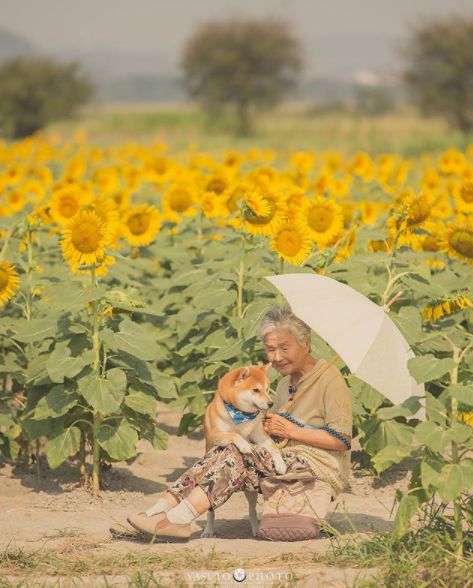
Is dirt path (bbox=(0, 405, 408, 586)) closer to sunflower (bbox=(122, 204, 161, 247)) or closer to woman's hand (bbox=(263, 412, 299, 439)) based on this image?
woman's hand (bbox=(263, 412, 299, 439))

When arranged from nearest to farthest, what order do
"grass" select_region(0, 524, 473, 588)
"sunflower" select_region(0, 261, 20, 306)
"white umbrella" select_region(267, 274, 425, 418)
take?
"grass" select_region(0, 524, 473, 588) → "white umbrella" select_region(267, 274, 425, 418) → "sunflower" select_region(0, 261, 20, 306)

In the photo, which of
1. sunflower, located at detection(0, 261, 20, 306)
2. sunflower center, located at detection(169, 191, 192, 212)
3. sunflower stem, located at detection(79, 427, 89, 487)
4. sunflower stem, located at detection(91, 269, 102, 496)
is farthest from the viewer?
sunflower center, located at detection(169, 191, 192, 212)

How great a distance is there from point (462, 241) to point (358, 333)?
218 cm

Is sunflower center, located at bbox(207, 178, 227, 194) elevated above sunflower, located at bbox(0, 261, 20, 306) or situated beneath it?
elevated above

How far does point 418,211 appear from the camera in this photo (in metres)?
5.78

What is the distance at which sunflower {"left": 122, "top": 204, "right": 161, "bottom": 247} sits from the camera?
23.6 ft

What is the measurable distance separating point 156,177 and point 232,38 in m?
46.5

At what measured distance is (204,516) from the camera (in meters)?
5.06

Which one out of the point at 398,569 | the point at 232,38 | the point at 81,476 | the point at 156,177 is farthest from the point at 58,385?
the point at 232,38

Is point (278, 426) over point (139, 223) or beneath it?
beneath

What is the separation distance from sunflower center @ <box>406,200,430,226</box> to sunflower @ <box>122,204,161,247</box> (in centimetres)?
197

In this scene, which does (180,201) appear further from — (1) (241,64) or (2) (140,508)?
(1) (241,64)

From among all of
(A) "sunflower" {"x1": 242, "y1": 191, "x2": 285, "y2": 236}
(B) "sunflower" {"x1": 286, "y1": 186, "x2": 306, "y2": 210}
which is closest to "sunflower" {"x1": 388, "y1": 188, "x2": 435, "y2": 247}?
(A) "sunflower" {"x1": 242, "y1": 191, "x2": 285, "y2": 236}

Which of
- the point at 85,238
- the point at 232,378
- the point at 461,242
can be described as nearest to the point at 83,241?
the point at 85,238
